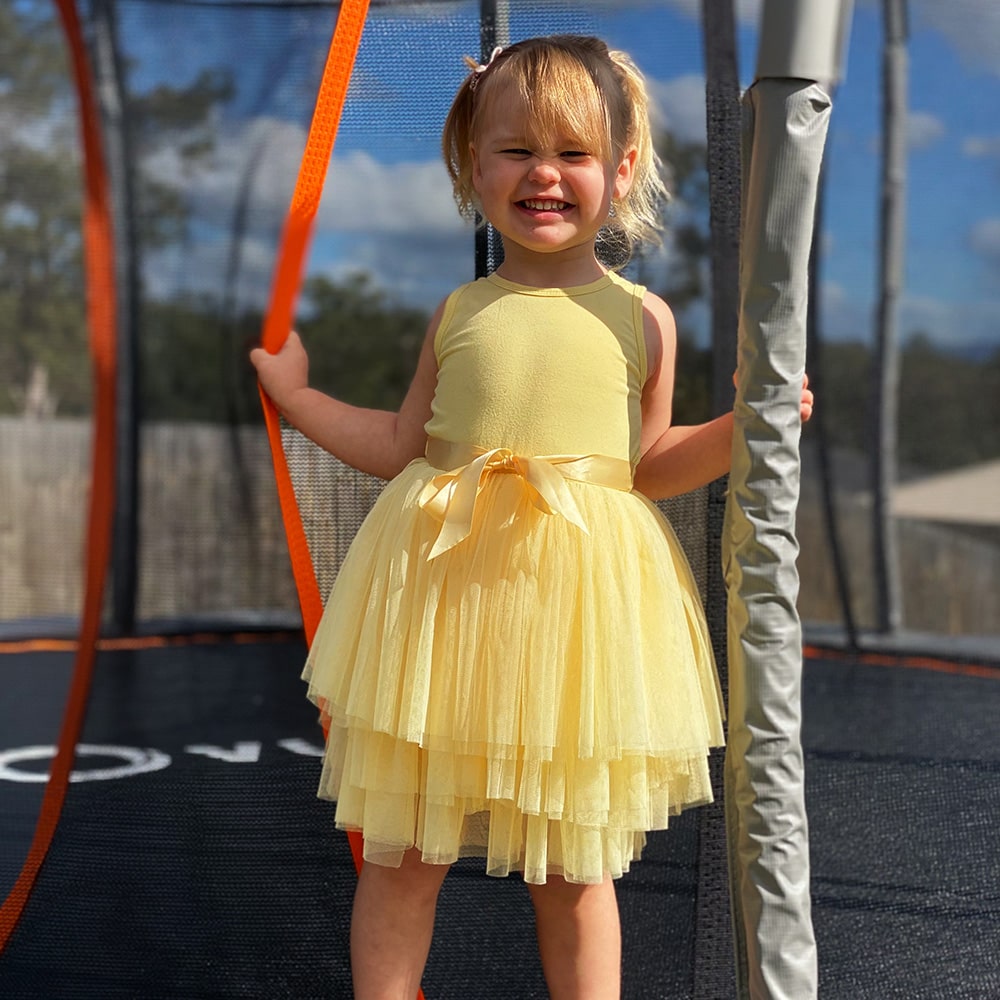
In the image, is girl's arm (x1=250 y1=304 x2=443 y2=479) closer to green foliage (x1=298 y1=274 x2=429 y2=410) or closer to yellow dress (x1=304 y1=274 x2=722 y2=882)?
yellow dress (x1=304 y1=274 x2=722 y2=882)

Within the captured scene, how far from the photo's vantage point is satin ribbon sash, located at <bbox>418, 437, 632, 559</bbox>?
98cm

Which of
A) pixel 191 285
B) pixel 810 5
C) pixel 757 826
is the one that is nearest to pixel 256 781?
Answer: pixel 757 826

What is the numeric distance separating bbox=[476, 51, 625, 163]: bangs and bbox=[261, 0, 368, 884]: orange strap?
177 mm

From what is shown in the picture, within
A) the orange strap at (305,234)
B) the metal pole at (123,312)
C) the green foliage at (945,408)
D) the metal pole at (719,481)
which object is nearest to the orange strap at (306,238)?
the orange strap at (305,234)

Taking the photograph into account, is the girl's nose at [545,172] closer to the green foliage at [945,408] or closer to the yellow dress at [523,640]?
the yellow dress at [523,640]

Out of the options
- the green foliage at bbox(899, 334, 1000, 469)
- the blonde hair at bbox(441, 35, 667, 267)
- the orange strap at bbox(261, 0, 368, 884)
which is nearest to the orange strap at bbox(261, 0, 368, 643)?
the orange strap at bbox(261, 0, 368, 884)

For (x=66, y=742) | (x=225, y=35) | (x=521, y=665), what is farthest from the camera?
(x=225, y=35)

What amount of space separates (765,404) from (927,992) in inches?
30.5

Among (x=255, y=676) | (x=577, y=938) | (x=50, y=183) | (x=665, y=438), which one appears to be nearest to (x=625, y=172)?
(x=665, y=438)

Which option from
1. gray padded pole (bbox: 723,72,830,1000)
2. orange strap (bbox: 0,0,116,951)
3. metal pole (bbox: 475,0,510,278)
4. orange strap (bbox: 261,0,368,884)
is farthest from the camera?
orange strap (bbox: 0,0,116,951)

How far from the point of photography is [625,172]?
1107 millimetres

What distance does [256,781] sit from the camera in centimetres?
152

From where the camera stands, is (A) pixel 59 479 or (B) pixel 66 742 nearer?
(B) pixel 66 742

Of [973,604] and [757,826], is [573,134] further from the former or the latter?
[973,604]
